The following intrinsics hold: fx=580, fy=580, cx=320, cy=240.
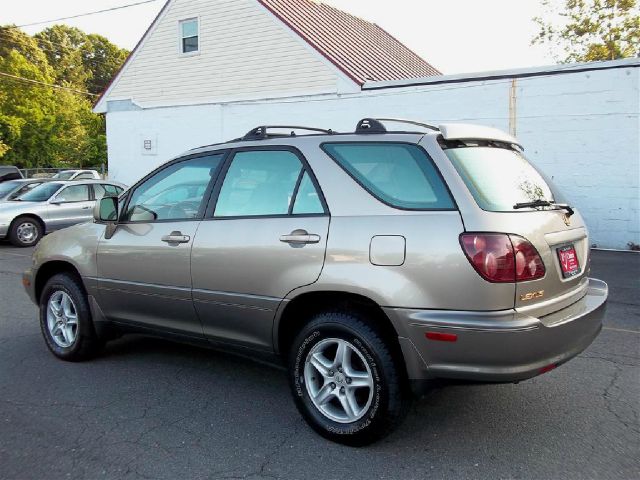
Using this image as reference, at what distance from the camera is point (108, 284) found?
4.48 metres

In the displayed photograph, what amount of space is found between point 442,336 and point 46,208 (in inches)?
482

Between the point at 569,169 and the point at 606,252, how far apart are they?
1.81 m

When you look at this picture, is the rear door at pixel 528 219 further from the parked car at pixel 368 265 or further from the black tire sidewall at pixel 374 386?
the black tire sidewall at pixel 374 386

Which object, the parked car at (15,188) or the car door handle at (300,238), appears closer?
the car door handle at (300,238)

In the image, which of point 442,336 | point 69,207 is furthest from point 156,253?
point 69,207

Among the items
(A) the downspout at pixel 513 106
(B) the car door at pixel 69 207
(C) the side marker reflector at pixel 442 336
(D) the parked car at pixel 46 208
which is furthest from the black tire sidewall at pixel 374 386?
(B) the car door at pixel 69 207

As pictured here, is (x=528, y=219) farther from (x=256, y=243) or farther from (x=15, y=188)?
(x=15, y=188)

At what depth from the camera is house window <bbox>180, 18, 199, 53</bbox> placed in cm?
1795

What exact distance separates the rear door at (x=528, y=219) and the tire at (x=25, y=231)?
1182cm

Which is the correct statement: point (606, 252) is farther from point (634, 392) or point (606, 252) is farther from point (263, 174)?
point (263, 174)

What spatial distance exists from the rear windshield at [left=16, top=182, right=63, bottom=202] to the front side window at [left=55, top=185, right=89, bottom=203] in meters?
0.18

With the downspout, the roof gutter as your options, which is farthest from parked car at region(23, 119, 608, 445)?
the downspout

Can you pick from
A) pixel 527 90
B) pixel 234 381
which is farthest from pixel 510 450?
pixel 527 90

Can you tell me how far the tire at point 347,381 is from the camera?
3.14m
